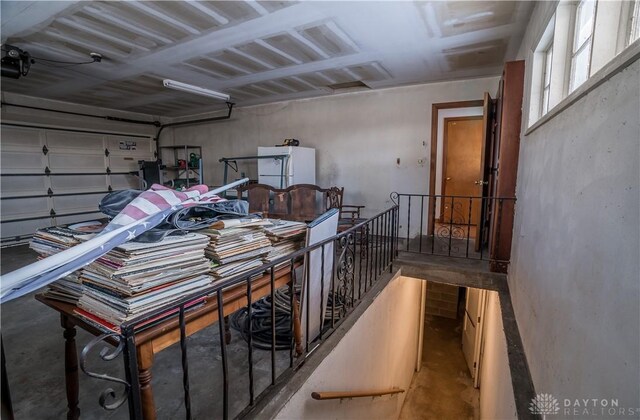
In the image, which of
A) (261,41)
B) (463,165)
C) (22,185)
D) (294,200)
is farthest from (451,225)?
(22,185)

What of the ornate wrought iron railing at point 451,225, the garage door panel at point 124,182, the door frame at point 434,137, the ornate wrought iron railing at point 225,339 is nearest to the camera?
the ornate wrought iron railing at point 225,339

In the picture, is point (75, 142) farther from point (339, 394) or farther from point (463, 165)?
point (463, 165)

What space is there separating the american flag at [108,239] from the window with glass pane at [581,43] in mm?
2007

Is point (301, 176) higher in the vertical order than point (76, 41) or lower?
lower

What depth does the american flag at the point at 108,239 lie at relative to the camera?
70 centimetres

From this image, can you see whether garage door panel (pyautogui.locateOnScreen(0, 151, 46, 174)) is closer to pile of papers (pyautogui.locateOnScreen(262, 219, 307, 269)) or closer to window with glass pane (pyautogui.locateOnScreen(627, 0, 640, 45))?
pile of papers (pyautogui.locateOnScreen(262, 219, 307, 269))

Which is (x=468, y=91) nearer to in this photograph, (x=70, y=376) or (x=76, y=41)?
(x=76, y=41)

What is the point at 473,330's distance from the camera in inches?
199

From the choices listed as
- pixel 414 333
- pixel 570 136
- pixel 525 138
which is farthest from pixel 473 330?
pixel 570 136

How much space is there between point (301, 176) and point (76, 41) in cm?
330

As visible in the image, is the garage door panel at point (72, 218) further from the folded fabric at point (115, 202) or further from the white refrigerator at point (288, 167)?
the folded fabric at point (115, 202)

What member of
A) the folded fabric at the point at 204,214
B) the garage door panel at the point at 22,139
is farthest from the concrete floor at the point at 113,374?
the garage door panel at the point at 22,139

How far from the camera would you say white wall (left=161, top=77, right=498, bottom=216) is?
4.65m

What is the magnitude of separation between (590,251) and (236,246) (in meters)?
1.39
